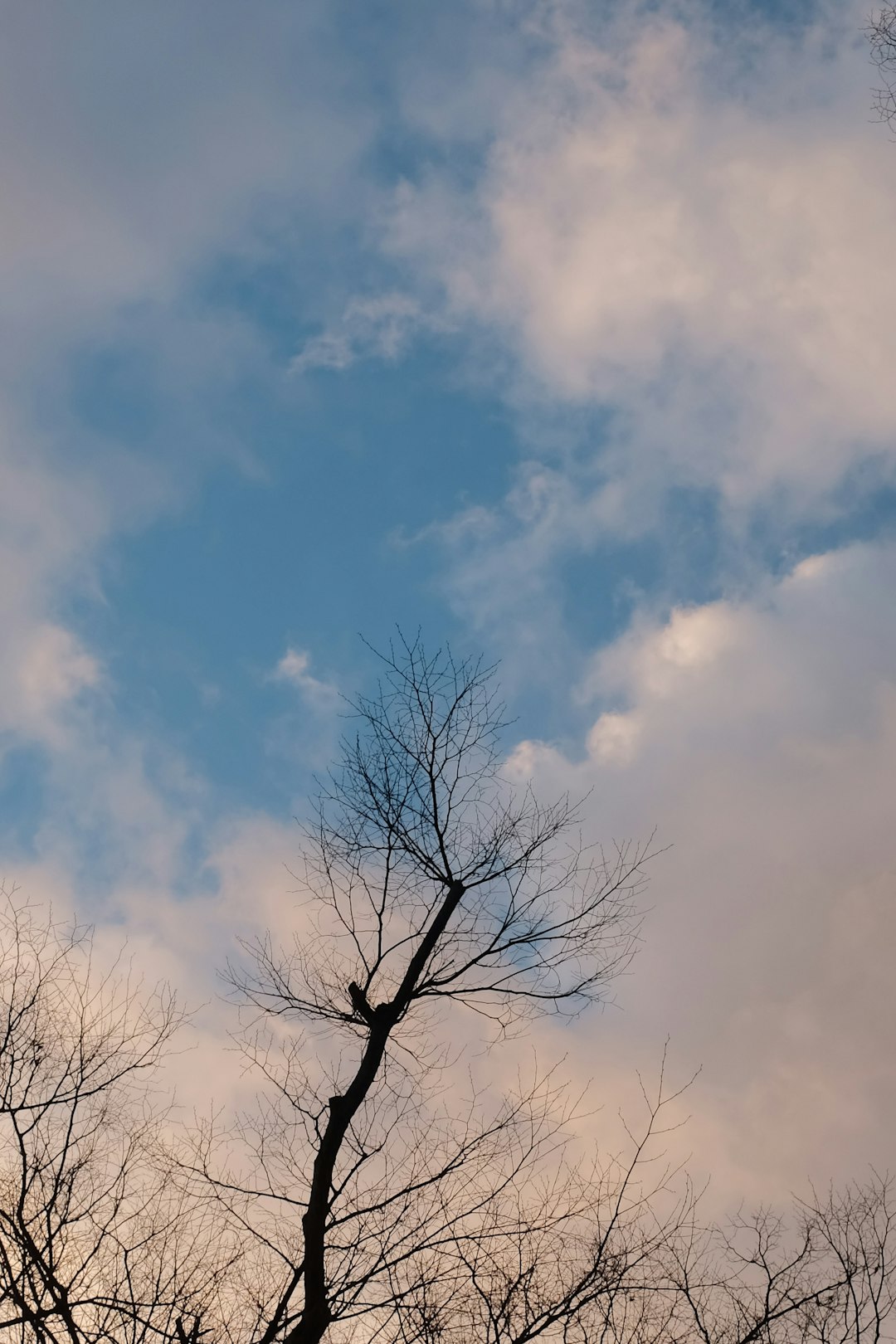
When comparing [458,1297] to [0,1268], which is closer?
[0,1268]

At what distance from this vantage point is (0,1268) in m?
6.77

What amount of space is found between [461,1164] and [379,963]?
193 cm

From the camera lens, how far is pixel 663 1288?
7770 millimetres

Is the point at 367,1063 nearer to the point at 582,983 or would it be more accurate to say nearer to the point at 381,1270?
the point at 381,1270

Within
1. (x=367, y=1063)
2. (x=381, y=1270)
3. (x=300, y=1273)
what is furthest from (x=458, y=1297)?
(x=367, y=1063)

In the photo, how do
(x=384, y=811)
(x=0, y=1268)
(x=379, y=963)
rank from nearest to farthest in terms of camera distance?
(x=0, y=1268) < (x=379, y=963) < (x=384, y=811)

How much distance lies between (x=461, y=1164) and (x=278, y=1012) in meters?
2.28

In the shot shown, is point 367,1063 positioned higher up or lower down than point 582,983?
lower down

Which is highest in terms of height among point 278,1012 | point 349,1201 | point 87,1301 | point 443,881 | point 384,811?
point 384,811

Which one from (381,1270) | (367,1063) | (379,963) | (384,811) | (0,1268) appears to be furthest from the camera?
(384,811)

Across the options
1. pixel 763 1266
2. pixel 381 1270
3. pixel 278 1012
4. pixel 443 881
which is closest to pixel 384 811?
pixel 443 881

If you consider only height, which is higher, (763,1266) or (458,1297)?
(763,1266)

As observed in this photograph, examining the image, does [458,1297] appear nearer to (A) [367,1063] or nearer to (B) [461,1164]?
(B) [461,1164]

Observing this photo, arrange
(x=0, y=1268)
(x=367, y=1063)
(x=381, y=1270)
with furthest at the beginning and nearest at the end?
(x=367, y=1063)
(x=381, y=1270)
(x=0, y=1268)
